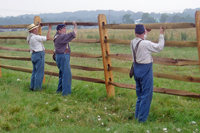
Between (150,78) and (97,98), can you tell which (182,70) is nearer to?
(97,98)

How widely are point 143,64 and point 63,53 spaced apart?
7.83ft

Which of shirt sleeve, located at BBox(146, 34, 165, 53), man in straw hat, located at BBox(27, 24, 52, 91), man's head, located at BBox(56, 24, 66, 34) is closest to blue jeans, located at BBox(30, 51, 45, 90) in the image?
man in straw hat, located at BBox(27, 24, 52, 91)

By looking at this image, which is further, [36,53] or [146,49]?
[36,53]

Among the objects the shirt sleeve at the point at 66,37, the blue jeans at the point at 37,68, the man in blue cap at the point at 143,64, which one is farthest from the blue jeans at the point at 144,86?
the blue jeans at the point at 37,68

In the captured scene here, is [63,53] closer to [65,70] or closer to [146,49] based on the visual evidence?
[65,70]

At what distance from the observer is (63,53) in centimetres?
614

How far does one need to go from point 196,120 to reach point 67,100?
2898 mm

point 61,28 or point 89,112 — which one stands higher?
point 61,28

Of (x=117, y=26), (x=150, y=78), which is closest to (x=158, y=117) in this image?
(x=150, y=78)

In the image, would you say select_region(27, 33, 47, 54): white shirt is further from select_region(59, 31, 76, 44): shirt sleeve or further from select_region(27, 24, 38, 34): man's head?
select_region(59, 31, 76, 44): shirt sleeve

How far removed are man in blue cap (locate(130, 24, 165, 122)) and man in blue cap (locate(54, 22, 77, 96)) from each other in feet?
6.28

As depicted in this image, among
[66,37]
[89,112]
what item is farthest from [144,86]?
[66,37]

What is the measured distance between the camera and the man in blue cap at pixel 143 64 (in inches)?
171

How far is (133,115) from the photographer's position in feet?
16.8
